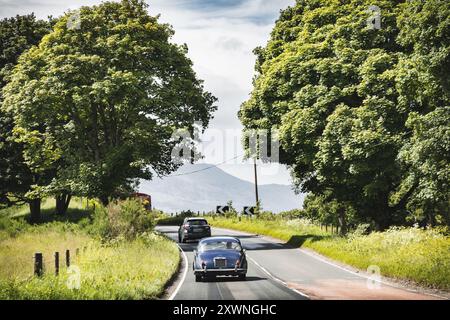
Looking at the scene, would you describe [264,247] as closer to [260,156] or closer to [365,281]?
[260,156]

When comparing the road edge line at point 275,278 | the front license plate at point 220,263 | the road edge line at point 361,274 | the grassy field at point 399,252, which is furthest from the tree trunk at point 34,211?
the front license plate at point 220,263

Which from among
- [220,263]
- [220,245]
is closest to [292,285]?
[220,263]

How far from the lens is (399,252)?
25453 millimetres

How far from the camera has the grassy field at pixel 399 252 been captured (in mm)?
20938

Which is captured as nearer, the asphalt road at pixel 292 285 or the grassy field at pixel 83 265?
the grassy field at pixel 83 265

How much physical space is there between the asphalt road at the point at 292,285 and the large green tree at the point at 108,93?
12.8 m

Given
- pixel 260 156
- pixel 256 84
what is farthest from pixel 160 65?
pixel 260 156

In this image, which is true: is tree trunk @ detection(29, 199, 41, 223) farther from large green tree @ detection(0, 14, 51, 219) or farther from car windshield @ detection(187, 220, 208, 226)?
car windshield @ detection(187, 220, 208, 226)

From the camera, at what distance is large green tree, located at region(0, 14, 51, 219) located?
2015 inches

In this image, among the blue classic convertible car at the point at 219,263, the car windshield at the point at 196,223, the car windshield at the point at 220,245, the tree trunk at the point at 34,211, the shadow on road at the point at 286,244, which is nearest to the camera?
the blue classic convertible car at the point at 219,263

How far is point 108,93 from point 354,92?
15.6 m

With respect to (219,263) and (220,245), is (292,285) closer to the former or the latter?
(219,263)

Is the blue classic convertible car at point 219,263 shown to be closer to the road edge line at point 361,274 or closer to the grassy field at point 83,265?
the grassy field at point 83,265
